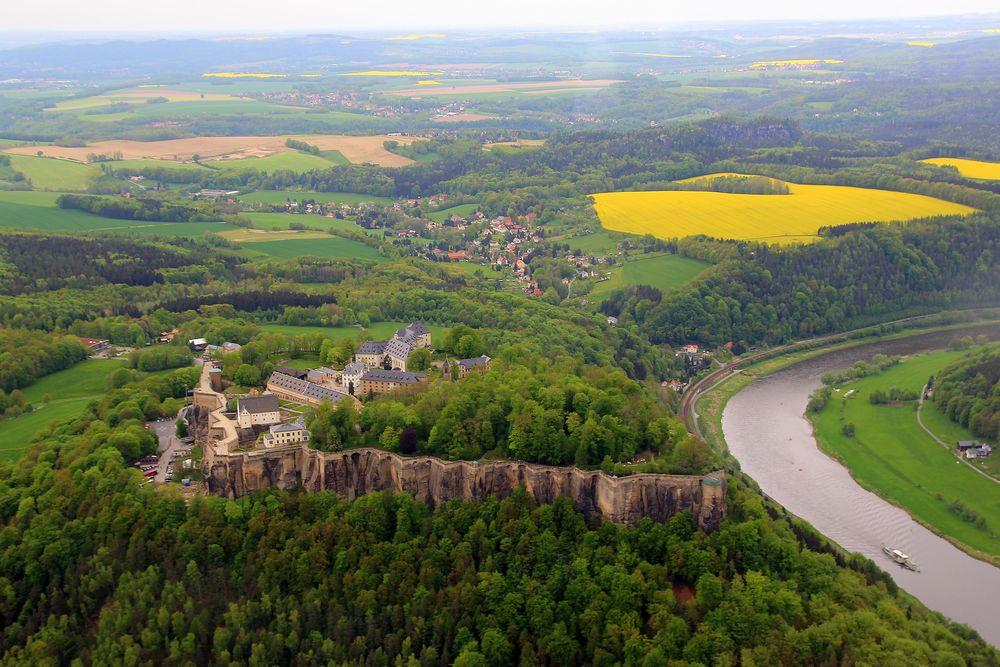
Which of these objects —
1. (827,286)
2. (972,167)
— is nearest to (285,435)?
(827,286)

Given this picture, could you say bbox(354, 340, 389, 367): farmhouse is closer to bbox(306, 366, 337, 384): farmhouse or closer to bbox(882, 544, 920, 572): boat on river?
bbox(306, 366, 337, 384): farmhouse

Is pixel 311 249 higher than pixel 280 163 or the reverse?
the reverse

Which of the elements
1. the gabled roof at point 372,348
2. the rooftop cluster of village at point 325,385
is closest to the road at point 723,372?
the rooftop cluster of village at point 325,385

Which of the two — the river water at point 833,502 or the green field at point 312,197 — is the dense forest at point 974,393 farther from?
the green field at point 312,197

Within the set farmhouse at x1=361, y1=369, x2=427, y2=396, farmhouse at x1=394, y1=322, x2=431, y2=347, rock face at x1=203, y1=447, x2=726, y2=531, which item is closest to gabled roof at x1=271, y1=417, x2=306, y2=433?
rock face at x1=203, y1=447, x2=726, y2=531

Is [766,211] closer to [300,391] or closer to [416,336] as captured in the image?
[416,336]

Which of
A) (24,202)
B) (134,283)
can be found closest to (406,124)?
(24,202)
